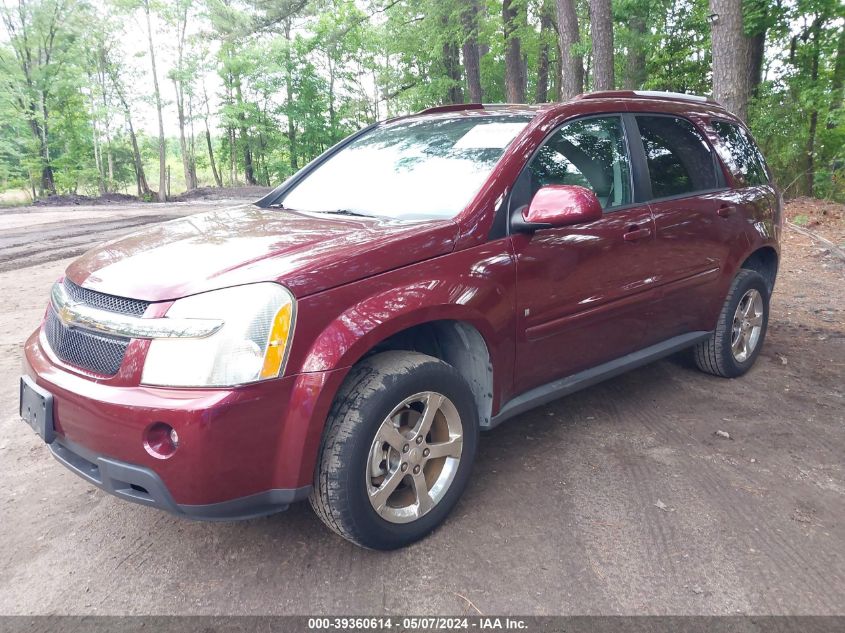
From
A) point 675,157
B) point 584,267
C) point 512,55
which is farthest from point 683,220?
point 512,55

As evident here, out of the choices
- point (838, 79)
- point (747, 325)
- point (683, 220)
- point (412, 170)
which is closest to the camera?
point (412, 170)

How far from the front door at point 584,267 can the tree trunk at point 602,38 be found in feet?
32.0

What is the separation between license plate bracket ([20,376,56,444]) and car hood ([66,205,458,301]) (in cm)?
45

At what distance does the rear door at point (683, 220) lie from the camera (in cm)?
358

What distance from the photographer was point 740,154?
4.32 m

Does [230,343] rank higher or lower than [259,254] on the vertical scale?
lower

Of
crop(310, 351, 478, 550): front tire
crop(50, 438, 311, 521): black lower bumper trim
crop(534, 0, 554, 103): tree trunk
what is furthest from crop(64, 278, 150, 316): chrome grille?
crop(534, 0, 554, 103): tree trunk

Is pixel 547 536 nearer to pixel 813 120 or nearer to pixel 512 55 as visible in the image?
pixel 813 120

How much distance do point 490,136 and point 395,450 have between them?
5.44 ft

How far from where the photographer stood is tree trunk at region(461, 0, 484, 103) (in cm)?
1998

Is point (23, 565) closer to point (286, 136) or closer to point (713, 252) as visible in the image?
point (713, 252)

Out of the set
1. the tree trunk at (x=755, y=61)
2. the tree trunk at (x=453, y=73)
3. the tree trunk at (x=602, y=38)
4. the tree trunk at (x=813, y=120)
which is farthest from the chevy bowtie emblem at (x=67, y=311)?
the tree trunk at (x=453, y=73)

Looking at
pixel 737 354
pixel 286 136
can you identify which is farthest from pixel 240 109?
pixel 737 354

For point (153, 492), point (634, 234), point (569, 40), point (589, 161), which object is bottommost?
point (153, 492)
